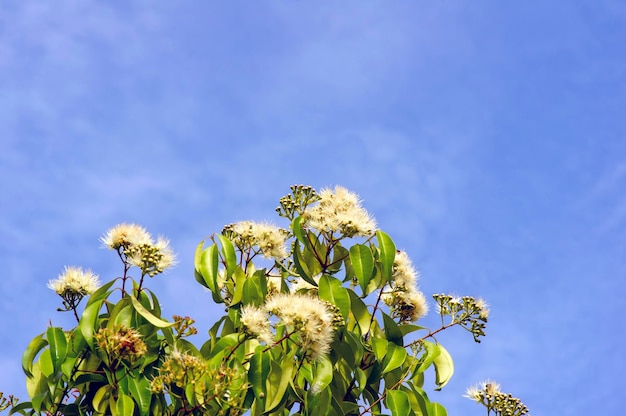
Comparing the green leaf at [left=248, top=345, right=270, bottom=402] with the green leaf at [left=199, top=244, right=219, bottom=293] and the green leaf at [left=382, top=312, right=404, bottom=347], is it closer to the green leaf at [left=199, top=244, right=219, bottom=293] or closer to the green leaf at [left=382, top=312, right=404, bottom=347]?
the green leaf at [left=199, top=244, right=219, bottom=293]

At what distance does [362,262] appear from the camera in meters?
5.37

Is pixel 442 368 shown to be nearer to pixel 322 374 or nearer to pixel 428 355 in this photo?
pixel 428 355

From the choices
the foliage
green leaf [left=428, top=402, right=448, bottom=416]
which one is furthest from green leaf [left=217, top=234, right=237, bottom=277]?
green leaf [left=428, top=402, right=448, bottom=416]

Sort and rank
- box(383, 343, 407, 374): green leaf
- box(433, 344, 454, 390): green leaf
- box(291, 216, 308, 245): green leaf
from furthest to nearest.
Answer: box(433, 344, 454, 390): green leaf → box(291, 216, 308, 245): green leaf → box(383, 343, 407, 374): green leaf

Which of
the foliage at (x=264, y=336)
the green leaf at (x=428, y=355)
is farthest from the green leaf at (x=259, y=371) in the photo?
the green leaf at (x=428, y=355)

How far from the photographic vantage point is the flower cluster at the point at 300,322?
4523 millimetres

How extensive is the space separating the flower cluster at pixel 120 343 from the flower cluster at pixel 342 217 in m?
1.39

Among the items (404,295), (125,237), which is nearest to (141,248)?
(125,237)

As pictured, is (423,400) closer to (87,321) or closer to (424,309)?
(424,309)

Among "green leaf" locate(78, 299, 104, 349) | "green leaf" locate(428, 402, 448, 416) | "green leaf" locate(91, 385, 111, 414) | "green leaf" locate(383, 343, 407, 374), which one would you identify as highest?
"green leaf" locate(383, 343, 407, 374)

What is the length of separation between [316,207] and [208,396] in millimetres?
1567

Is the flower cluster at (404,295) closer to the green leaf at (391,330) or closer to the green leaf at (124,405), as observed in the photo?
the green leaf at (391,330)

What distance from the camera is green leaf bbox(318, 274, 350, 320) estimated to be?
5.14 metres

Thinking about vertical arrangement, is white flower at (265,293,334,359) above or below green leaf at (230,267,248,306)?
below
